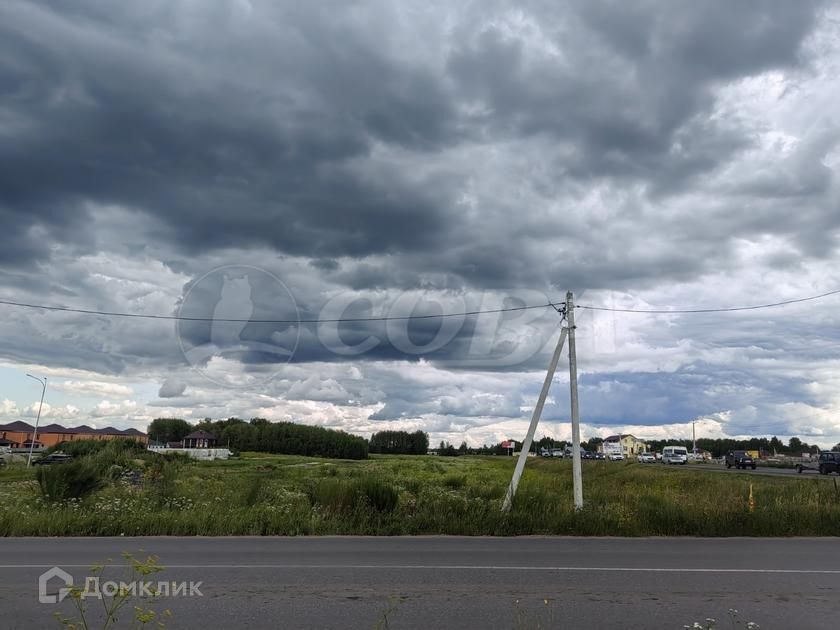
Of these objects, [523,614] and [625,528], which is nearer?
[523,614]

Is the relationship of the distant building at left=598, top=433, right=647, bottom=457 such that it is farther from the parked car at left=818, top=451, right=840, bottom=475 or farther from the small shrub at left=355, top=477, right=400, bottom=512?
the small shrub at left=355, top=477, right=400, bottom=512

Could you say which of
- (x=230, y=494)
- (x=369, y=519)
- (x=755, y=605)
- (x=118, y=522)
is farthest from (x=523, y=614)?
(x=230, y=494)

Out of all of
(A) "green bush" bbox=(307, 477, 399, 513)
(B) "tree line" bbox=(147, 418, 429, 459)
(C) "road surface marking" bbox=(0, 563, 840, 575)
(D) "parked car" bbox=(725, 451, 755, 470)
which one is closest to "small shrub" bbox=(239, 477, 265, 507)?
(A) "green bush" bbox=(307, 477, 399, 513)

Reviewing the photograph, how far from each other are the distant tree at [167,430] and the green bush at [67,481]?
518 feet

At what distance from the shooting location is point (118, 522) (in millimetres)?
15195

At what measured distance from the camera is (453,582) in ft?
30.5

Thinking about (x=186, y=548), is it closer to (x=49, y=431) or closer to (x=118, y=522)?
(x=118, y=522)

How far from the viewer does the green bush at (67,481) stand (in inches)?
757

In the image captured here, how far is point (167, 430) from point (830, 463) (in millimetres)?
154963

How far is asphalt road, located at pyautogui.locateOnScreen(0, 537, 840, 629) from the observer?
738cm

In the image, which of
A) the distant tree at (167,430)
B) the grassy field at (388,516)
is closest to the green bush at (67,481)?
the grassy field at (388,516)

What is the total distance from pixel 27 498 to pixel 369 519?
11.1 meters

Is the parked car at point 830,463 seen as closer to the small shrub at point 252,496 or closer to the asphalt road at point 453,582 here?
the asphalt road at point 453,582

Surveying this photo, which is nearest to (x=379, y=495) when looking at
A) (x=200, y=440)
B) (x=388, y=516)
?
(x=388, y=516)
